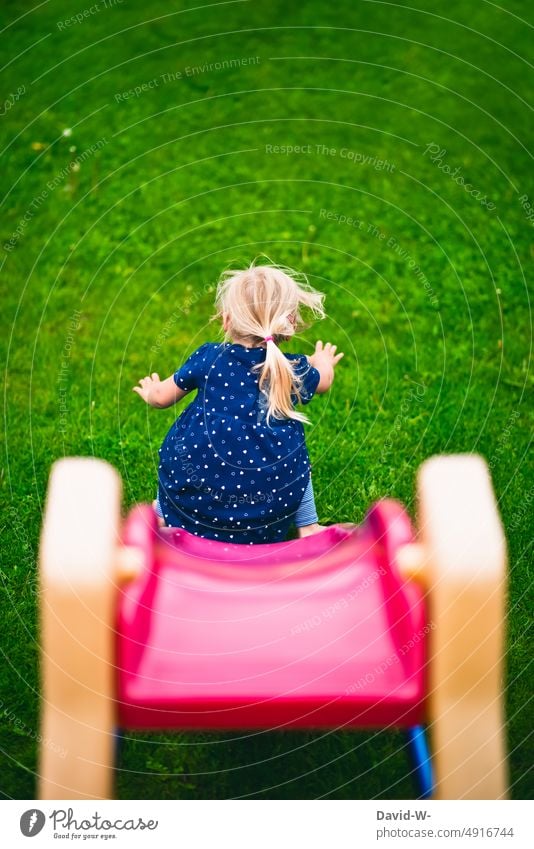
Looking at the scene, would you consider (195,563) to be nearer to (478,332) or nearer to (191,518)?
(191,518)

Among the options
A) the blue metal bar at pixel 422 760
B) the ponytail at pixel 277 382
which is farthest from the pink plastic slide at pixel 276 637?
the ponytail at pixel 277 382

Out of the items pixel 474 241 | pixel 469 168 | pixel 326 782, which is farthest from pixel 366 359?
pixel 326 782

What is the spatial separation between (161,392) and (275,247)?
921 mm

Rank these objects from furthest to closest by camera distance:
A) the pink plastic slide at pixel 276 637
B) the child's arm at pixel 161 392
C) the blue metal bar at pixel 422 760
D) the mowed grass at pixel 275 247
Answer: the mowed grass at pixel 275 247
the child's arm at pixel 161 392
the blue metal bar at pixel 422 760
the pink plastic slide at pixel 276 637

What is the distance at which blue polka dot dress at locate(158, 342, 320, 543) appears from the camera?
4.96 ft

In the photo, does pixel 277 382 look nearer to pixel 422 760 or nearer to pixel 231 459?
pixel 231 459

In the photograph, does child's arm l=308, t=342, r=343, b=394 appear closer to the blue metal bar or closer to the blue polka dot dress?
the blue polka dot dress

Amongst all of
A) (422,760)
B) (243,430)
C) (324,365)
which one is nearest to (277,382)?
(243,430)

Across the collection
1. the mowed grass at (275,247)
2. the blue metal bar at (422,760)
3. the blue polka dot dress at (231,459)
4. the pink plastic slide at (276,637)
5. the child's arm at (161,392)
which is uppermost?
the mowed grass at (275,247)

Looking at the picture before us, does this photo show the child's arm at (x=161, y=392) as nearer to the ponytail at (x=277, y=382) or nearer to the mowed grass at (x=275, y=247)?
the ponytail at (x=277, y=382)

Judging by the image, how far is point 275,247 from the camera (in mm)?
2510

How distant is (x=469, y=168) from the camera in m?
2.66

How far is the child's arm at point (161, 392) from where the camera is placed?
5.43 ft

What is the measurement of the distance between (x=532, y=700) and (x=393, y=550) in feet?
1.59
